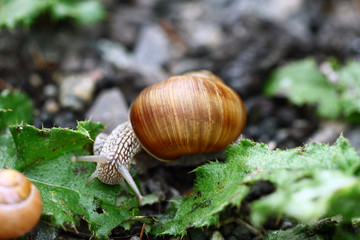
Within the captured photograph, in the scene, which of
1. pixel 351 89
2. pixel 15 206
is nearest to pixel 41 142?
pixel 15 206

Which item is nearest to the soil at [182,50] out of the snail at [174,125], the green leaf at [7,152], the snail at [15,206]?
the snail at [174,125]

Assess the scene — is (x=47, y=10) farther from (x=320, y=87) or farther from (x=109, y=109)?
(x=320, y=87)

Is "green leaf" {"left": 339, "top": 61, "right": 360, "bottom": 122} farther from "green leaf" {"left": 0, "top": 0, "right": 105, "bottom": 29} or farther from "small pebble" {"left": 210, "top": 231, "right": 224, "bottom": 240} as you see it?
"green leaf" {"left": 0, "top": 0, "right": 105, "bottom": 29}

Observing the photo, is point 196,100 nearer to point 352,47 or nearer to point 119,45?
point 119,45

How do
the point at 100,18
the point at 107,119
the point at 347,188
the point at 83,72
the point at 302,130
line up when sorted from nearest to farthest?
the point at 347,188
the point at 107,119
the point at 302,130
the point at 83,72
the point at 100,18

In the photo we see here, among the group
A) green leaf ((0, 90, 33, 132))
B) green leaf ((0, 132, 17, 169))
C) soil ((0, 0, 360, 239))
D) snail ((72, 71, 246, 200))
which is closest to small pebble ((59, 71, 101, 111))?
soil ((0, 0, 360, 239))

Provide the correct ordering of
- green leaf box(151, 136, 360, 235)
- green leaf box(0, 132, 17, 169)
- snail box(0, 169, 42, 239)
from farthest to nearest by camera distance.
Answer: green leaf box(0, 132, 17, 169)
snail box(0, 169, 42, 239)
green leaf box(151, 136, 360, 235)

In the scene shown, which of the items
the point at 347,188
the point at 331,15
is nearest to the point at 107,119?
the point at 347,188

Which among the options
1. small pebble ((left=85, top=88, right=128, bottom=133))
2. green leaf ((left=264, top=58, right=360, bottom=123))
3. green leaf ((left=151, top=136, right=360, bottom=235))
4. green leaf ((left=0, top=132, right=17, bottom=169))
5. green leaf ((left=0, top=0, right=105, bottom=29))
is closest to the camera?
green leaf ((left=151, top=136, right=360, bottom=235))
